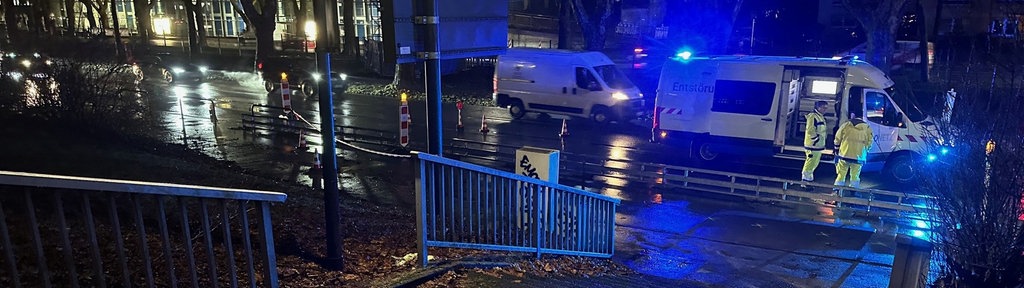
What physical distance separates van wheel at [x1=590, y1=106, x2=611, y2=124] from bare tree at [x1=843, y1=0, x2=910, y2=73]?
30.0ft

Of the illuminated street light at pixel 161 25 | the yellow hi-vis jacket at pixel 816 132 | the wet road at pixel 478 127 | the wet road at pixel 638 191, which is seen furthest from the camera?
the illuminated street light at pixel 161 25

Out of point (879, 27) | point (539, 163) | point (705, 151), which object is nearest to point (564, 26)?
point (879, 27)

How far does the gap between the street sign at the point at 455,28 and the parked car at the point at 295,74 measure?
19066 mm

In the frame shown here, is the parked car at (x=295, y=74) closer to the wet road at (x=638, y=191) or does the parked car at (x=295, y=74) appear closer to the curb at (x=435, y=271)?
the wet road at (x=638, y=191)

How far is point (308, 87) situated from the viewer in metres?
25.5

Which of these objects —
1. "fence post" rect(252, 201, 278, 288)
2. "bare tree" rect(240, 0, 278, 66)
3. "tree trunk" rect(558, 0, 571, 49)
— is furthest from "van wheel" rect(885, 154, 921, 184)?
"bare tree" rect(240, 0, 278, 66)

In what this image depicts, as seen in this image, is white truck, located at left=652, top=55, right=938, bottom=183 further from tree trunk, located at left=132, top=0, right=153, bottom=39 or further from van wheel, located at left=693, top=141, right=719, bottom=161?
tree trunk, located at left=132, top=0, right=153, bottom=39

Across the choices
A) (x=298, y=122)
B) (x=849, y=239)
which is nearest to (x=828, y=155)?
(x=849, y=239)

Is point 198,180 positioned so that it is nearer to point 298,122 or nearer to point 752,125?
point 298,122

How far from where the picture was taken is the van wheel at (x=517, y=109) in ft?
66.4

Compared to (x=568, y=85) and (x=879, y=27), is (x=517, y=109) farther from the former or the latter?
(x=879, y=27)

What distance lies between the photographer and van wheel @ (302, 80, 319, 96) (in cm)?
2545

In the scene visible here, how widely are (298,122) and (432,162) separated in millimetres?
13139

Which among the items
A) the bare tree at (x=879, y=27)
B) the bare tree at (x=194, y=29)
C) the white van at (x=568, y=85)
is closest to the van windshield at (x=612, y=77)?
the white van at (x=568, y=85)
